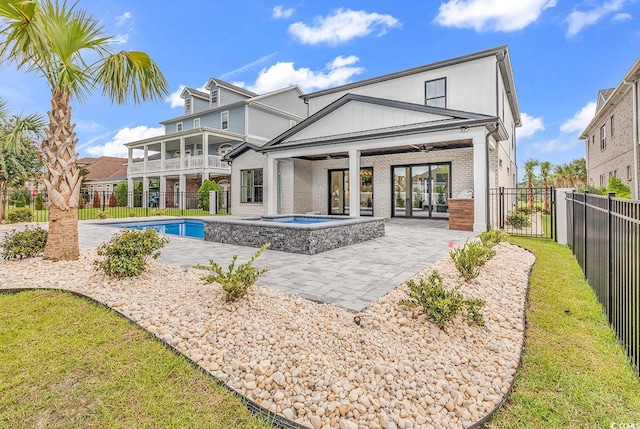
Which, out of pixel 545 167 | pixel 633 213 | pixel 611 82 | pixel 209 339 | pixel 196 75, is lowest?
pixel 209 339

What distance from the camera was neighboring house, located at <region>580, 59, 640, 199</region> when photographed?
14234mm

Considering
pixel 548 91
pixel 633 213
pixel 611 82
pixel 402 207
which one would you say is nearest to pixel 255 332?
pixel 633 213

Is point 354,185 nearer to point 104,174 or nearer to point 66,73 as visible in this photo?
point 66,73

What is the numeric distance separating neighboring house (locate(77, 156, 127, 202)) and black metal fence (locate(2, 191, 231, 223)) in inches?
288

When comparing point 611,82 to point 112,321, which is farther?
point 611,82

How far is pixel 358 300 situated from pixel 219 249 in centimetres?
492

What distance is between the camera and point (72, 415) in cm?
231

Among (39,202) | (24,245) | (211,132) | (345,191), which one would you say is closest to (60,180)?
(24,245)

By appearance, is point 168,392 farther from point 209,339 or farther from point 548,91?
point 548,91

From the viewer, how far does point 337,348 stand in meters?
3.00

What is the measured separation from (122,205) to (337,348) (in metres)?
30.8

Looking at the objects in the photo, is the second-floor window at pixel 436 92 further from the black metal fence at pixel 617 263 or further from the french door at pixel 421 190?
the black metal fence at pixel 617 263

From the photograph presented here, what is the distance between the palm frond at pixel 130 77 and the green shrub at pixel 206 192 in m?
14.9

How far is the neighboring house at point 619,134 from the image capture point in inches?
560
